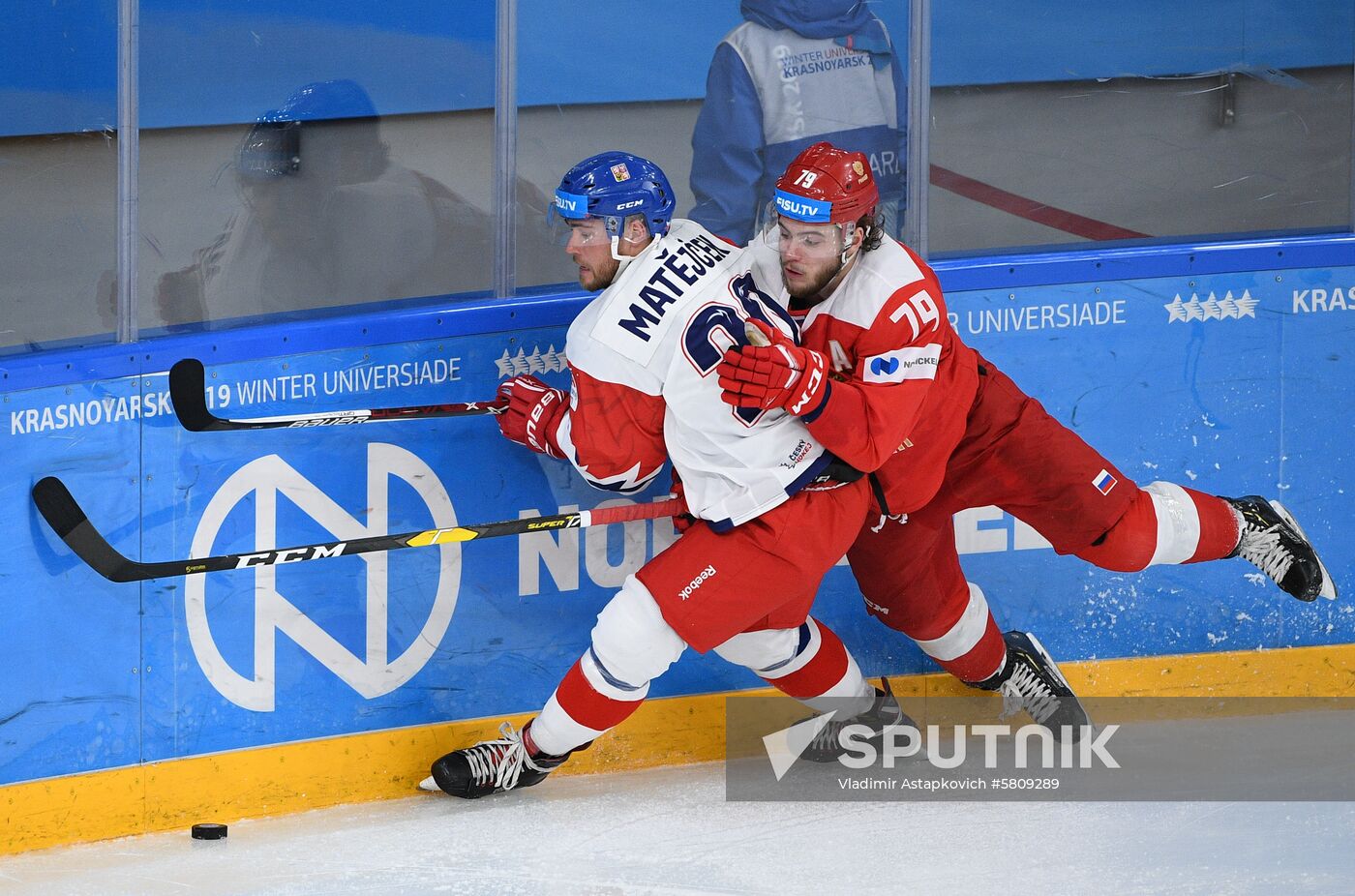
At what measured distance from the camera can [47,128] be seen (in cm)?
306

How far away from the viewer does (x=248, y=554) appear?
10.4 feet

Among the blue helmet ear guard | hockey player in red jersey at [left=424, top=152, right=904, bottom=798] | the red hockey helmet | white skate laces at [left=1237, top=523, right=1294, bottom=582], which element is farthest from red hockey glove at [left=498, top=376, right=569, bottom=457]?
white skate laces at [left=1237, top=523, right=1294, bottom=582]

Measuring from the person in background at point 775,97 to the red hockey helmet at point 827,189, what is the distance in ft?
1.49

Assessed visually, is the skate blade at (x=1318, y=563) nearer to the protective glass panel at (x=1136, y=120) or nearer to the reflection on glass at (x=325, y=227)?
the protective glass panel at (x=1136, y=120)

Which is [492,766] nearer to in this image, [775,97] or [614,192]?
[614,192]

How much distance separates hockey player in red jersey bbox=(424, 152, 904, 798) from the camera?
3111 millimetres

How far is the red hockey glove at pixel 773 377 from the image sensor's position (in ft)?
9.68

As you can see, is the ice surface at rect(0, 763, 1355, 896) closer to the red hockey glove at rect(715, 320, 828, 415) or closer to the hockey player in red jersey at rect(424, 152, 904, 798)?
the hockey player in red jersey at rect(424, 152, 904, 798)

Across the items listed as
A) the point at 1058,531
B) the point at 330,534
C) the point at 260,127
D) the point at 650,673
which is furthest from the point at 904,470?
the point at 260,127

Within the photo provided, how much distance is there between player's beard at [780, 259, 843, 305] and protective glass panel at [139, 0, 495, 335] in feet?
2.15

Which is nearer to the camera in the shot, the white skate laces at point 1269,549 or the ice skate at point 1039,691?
the white skate laces at point 1269,549

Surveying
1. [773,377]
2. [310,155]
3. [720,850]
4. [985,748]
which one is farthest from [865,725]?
[310,155]

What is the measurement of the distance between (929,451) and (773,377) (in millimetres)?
539

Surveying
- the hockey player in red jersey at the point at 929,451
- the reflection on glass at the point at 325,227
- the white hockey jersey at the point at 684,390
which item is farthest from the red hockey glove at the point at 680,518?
the reflection on glass at the point at 325,227
